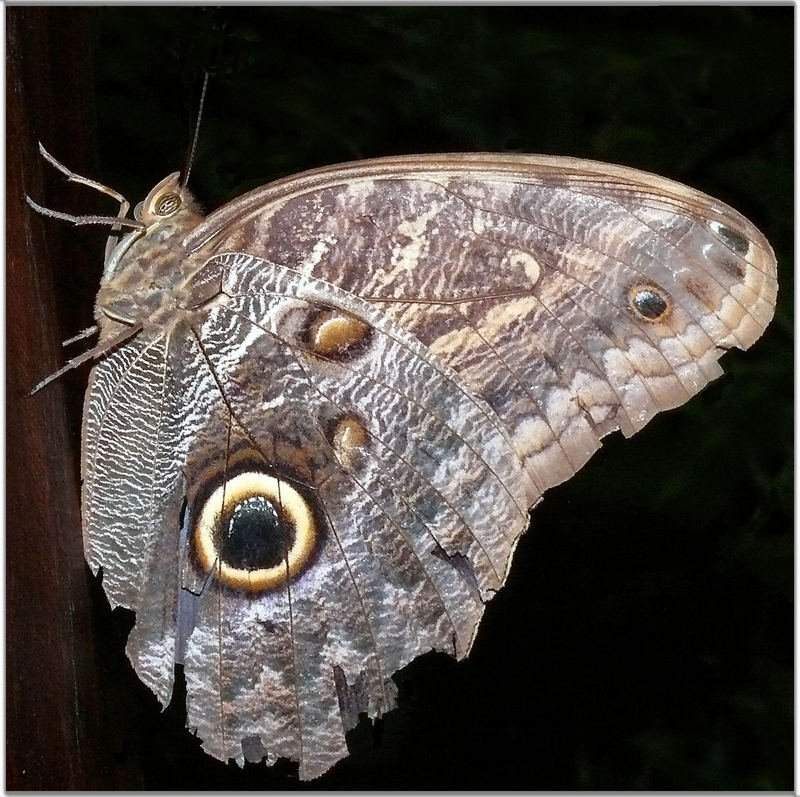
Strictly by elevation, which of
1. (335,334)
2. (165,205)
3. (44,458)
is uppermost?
(165,205)

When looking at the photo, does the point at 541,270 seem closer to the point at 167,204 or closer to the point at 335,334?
the point at 335,334

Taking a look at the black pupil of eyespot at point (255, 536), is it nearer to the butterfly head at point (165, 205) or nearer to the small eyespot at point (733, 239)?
the butterfly head at point (165, 205)

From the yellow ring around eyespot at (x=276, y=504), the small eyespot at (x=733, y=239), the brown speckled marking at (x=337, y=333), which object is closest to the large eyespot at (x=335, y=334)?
the brown speckled marking at (x=337, y=333)

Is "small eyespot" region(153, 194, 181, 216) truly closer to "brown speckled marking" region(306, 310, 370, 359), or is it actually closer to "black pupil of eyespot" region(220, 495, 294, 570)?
"brown speckled marking" region(306, 310, 370, 359)

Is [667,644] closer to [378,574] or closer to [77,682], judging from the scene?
[378,574]

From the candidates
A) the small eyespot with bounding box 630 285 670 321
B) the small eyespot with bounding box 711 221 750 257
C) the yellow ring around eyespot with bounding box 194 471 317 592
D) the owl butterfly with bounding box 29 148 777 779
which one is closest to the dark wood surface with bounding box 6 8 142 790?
the owl butterfly with bounding box 29 148 777 779

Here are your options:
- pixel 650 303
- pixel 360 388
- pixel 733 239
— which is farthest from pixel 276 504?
pixel 733 239
